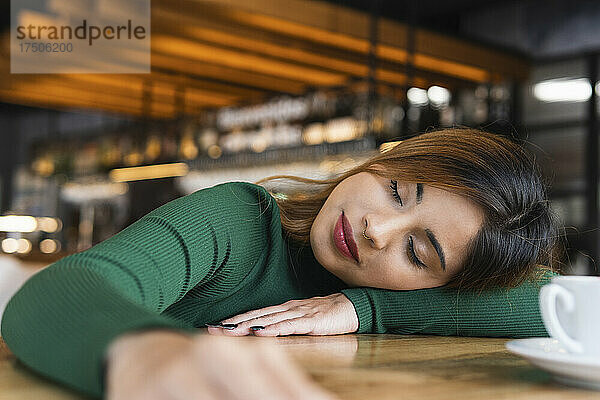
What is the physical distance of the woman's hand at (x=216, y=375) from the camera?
13.3 inches

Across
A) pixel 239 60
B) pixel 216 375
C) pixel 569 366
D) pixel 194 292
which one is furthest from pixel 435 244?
pixel 239 60

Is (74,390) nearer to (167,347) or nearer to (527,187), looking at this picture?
(167,347)

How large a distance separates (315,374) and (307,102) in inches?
151

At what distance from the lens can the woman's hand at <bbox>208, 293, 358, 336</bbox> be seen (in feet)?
2.96

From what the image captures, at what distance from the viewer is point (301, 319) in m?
0.93

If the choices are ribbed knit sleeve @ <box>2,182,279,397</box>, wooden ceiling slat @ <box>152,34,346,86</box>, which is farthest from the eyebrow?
wooden ceiling slat @ <box>152,34,346,86</box>

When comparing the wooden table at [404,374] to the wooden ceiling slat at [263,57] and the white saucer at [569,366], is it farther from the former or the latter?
the wooden ceiling slat at [263,57]

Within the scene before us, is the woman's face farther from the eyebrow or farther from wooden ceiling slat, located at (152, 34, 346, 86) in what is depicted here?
wooden ceiling slat, located at (152, 34, 346, 86)

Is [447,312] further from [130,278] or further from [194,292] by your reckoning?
[130,278]

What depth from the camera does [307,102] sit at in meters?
4.30

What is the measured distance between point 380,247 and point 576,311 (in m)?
0.38

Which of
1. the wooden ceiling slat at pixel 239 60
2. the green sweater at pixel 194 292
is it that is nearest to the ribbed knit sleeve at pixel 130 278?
the green sweater at pixel 194 292

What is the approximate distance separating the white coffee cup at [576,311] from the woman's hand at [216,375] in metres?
0.34

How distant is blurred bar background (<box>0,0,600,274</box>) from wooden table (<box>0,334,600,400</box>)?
2589 mm
